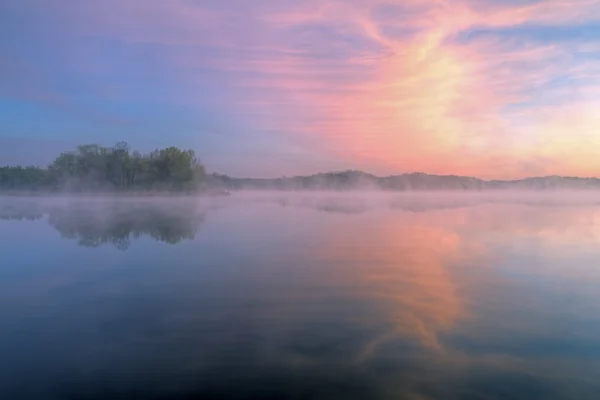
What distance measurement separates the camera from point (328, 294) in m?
10.6

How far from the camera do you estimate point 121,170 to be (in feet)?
284

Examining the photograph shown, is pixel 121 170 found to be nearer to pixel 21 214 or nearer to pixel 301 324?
pixel 21 214

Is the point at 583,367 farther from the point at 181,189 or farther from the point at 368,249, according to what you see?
the point at 181,189

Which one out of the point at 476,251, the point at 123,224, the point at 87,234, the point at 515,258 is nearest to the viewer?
the point at 515,258

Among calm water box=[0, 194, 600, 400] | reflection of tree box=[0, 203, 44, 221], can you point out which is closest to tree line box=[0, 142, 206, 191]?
reflection of tree box=[0, 203, 44, 221]

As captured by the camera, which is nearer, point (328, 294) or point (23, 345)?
point (23, 345)

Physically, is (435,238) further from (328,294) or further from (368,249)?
(328,294)

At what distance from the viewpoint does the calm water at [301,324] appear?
6.16m

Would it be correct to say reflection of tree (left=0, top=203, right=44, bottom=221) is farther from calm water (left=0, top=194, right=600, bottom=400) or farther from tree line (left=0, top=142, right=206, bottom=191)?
tree line (left=0, top=142, right=206, bottom=191)

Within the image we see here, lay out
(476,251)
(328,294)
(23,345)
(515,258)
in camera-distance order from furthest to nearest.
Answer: (476,251) < (515,258) < (328,294) < (23,345)

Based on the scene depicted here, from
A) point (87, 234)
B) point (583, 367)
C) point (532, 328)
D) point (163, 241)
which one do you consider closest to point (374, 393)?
point (583, 367)

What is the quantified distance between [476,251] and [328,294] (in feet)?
28.7

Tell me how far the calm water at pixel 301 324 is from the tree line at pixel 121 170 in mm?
73079

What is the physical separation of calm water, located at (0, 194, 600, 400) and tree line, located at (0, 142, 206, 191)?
73.1m
